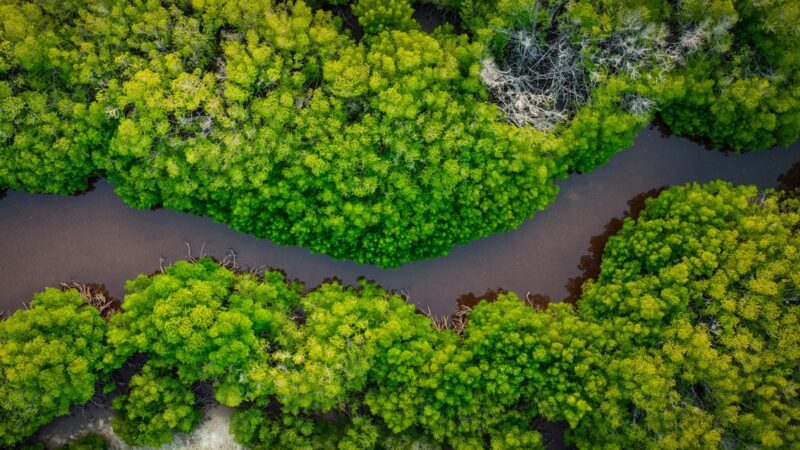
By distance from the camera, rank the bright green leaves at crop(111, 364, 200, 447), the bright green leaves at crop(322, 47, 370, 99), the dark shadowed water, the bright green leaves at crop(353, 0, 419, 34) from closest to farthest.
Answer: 1. the bright green leaves at crop(322, 47, 370, 99)
2. the bright green leaves at crop(111, 364, 200, 447)
3. the bright green leaves at crop(353, 0, 419, 34)
4. the dark shadowed water

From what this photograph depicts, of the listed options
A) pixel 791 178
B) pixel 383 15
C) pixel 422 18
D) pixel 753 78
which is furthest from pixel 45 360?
pixel 791 178

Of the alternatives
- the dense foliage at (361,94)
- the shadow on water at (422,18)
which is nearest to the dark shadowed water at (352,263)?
the dense foliage at (361,94)

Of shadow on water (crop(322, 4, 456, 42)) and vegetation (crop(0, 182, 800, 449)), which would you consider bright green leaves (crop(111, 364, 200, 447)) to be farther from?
shadow on water (crop(322, 4, 456, 42))

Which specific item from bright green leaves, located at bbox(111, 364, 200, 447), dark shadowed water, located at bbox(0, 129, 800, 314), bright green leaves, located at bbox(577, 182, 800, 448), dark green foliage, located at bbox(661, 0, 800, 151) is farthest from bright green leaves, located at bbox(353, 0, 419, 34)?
bright green leaves, located at bbox(111, 364, 200, 447)

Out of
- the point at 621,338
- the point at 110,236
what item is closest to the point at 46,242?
the point at 110,236

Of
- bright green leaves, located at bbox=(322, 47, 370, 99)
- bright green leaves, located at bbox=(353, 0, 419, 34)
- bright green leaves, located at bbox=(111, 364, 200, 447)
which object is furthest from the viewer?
bright green leaves, located at bbox=(353, 0, 419, 34)

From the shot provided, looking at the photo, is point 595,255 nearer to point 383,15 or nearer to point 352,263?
point 352,263

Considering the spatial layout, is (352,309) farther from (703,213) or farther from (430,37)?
(703,213)
